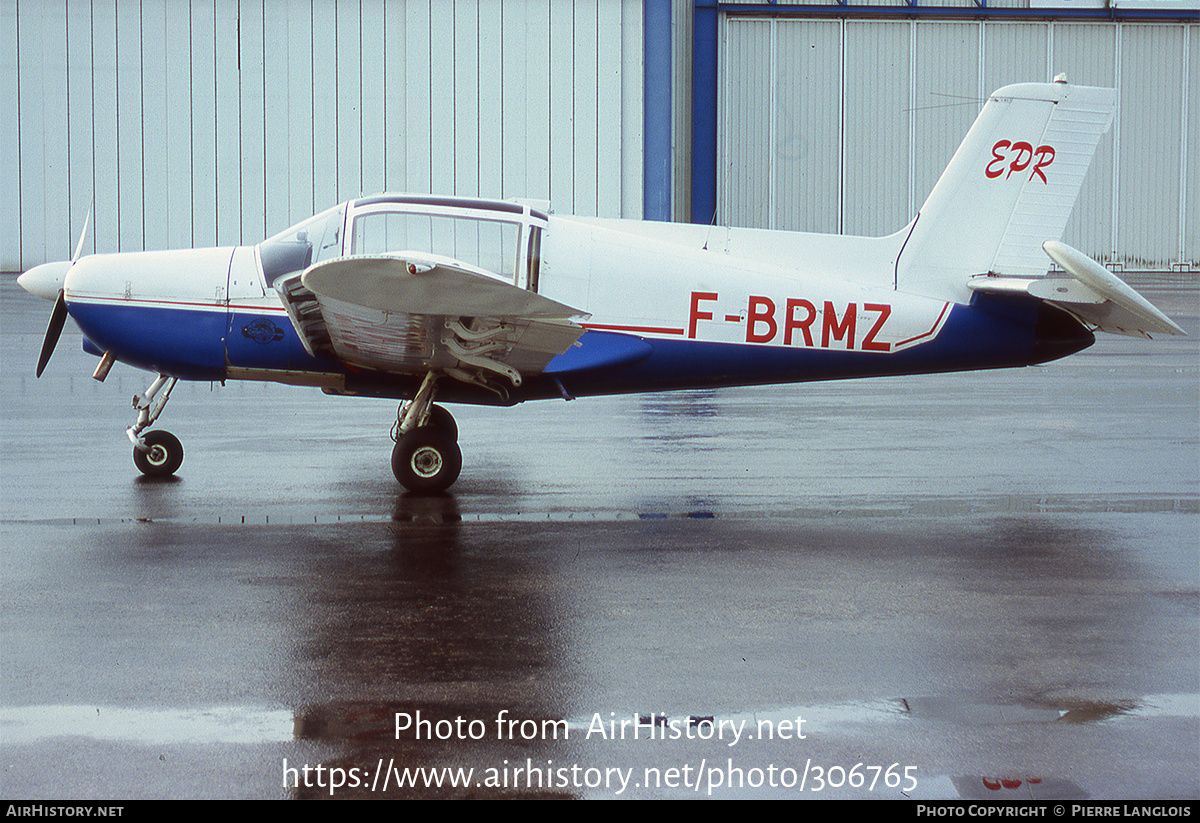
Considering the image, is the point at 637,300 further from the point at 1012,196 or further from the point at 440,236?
the point at 1012,196

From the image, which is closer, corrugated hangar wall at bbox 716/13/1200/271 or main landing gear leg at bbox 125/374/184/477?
main landing gear leg at bbox 125/374/184/477

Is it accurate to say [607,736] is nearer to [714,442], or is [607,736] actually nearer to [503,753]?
[503,753]

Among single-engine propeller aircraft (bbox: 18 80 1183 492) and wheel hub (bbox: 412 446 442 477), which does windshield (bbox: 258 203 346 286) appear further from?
wheel hub (bbox: 412 446 442 477)

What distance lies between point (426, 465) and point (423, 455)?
69 mm

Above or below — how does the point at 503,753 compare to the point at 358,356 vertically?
below

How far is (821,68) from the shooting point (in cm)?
2417

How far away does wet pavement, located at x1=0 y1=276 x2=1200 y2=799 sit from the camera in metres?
3.70

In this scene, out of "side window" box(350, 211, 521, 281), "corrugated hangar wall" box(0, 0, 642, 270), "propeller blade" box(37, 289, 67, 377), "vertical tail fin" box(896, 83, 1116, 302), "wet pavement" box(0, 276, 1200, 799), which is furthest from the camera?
"corrugated hangar wall" box(0, 0, 642, 270)

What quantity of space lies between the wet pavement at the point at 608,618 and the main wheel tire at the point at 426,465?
146 mm

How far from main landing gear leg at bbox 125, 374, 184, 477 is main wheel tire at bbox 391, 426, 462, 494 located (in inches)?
64.1

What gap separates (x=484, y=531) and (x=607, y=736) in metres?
2.94

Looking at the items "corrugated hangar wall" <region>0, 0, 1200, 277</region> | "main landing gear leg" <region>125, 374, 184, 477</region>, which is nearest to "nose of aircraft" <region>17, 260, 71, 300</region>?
"main landing gear leg" <region>125, 374, 184, 477</region>
